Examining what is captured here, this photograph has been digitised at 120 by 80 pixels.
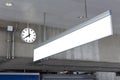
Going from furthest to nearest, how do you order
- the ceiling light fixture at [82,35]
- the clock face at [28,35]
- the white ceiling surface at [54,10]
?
1. the clock face at [28,35]
2. the white ceiling surface at [54,10]
3. the ceiling light fixture at [82,35]

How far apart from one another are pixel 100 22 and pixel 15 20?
10.1 ft

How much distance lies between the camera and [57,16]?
212 inches

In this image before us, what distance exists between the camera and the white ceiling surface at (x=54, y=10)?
181 inches

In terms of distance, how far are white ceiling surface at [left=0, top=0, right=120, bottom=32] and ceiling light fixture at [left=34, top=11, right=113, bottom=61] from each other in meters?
0.98

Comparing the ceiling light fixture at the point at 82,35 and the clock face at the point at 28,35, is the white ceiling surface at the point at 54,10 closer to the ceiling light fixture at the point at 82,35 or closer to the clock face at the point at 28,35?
the clock face at the point at 28,35

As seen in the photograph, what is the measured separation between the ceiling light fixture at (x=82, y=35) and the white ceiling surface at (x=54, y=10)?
0.98m

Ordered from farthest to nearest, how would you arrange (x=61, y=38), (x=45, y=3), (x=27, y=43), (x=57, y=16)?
(x=27, y=43) < (x=57, y=16) < (x=45, y=3) < (x=61, y=38)

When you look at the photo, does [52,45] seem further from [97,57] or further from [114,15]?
[97,57]

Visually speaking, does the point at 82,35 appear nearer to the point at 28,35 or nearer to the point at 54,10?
the point at 54,10

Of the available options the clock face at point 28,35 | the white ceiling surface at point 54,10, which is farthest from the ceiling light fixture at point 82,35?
the clock face at point 28,35

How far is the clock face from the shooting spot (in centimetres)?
564

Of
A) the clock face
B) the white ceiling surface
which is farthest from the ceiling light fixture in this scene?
the clock face

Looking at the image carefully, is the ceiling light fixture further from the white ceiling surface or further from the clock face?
the clock face

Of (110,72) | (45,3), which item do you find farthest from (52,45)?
(110,72)
